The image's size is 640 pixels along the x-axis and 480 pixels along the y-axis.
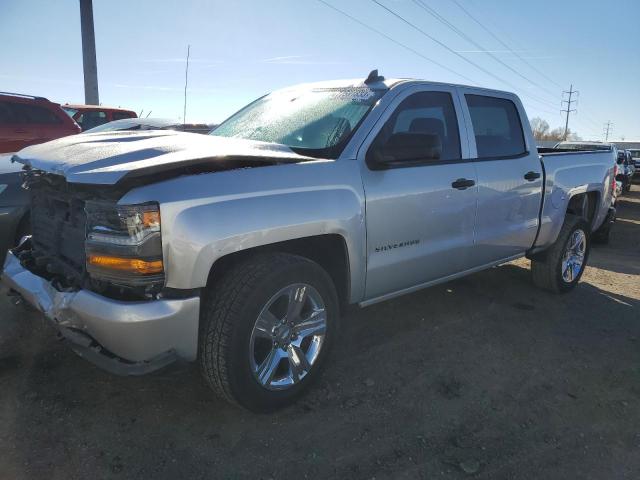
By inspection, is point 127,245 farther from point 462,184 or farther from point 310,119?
point 462,184

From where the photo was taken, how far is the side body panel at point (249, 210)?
230 centimetres

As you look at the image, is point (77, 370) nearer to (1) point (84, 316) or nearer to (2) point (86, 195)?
(1) point (84, 316)

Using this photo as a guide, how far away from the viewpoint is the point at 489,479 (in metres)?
2.41

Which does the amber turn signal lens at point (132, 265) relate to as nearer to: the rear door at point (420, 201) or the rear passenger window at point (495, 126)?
the rear door at point (420, 201)

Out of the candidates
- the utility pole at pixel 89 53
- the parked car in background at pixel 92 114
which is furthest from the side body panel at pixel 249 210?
the utility pole at pixel 89 53

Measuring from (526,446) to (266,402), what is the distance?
139 centimetres

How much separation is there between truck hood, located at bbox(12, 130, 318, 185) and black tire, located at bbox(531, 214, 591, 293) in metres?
3.31

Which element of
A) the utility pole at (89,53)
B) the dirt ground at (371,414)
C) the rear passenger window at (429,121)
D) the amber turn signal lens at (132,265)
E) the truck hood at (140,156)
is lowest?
the dirt ground at (371,414)

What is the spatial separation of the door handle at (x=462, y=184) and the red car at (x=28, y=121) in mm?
8080

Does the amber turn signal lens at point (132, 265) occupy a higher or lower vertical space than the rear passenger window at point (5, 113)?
lower

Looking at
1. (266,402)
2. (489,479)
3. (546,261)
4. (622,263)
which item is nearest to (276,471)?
(266,402)

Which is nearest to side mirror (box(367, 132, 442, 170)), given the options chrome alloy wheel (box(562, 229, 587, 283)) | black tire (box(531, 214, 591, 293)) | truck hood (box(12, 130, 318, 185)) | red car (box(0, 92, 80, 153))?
truck hood (box(12, 130, 318, 185))

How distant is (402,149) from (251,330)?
4.53 ft

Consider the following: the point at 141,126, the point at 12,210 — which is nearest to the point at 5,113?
the point at 141,126
